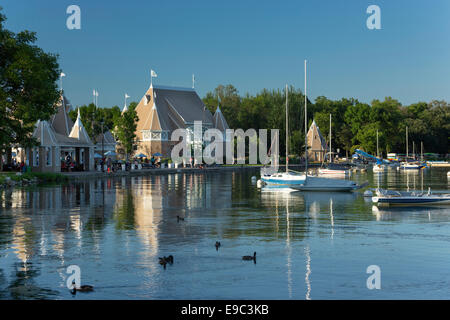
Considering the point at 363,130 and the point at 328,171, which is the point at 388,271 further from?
the point at 363,130

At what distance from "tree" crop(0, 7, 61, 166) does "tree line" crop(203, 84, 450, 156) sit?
89.4 meters

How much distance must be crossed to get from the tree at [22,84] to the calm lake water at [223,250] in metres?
15.2

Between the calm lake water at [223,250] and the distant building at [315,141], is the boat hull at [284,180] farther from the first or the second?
the distant building at [315,141]

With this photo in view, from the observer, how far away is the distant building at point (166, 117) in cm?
11450

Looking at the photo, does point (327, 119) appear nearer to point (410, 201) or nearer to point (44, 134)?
point (44, 134)

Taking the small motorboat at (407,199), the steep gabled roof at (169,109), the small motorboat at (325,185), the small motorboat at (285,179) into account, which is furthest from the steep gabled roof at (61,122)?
the small motorboat at (407,199)

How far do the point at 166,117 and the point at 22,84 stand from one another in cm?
7103

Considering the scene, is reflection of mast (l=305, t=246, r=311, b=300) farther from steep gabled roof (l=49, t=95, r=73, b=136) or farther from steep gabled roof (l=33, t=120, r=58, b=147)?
steep gabled roof (l=49, t=95, r=73, b=136)

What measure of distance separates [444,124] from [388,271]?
163773 millimetres

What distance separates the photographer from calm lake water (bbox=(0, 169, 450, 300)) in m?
14.9
